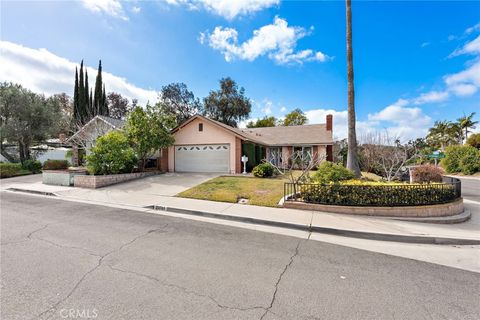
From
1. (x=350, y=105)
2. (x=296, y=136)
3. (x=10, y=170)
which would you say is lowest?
(x=10, y=170)

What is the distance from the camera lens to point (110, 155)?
43.6 ft

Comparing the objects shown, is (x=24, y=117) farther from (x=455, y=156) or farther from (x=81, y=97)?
(x=455, y=156)

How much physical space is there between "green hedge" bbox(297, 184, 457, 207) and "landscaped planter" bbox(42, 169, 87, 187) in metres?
14.0

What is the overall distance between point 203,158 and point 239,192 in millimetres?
8164

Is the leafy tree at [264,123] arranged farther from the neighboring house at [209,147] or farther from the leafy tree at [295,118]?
the neighboring house at [209,147]

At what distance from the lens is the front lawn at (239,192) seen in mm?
8762

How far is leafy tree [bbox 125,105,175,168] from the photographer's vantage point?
48.8 feet

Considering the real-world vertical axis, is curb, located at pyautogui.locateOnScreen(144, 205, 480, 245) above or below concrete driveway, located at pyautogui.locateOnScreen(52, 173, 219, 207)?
below

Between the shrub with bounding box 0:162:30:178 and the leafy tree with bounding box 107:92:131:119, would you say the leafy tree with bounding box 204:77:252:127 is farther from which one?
the shrub with bounding box 0:162:30:178

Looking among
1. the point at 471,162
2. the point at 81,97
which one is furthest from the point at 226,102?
the point at 471,162

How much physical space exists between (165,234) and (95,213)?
3.57 m

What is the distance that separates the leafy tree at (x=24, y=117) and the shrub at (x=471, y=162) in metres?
40.5

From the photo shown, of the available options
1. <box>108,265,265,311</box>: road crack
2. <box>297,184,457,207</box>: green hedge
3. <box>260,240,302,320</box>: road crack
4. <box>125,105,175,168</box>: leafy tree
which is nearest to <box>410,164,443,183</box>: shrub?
<box>297,184,457,207</box>: green hedge

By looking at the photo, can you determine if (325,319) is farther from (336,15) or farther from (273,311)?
(336,15)
